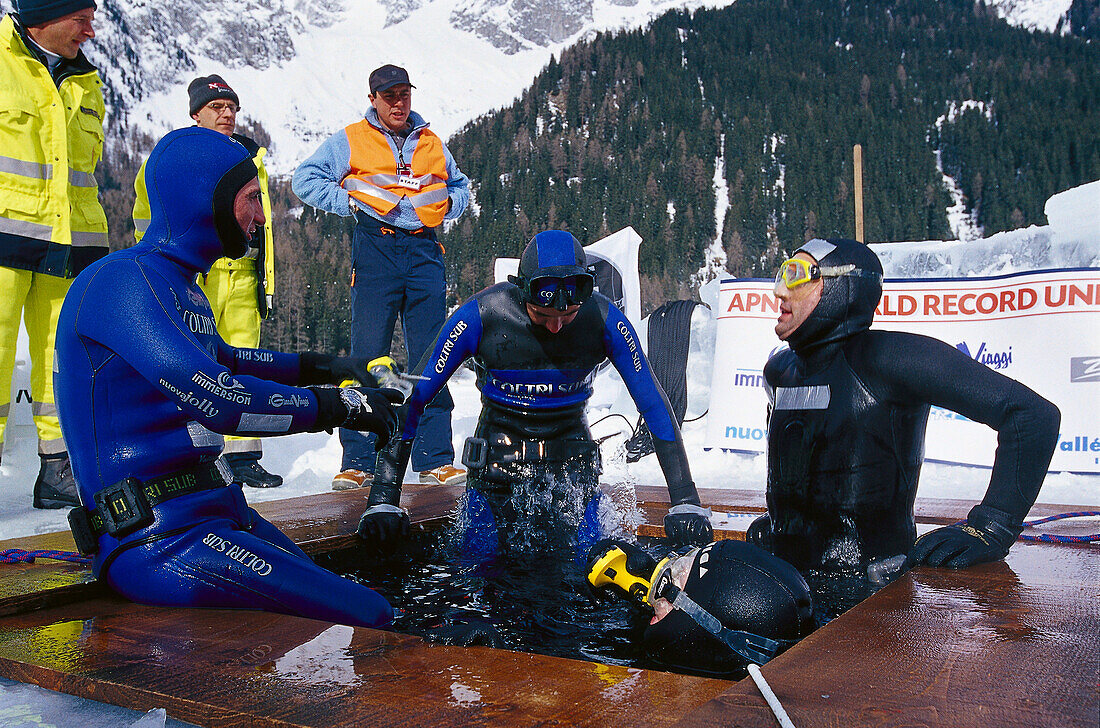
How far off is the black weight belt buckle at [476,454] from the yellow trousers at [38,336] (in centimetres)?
199

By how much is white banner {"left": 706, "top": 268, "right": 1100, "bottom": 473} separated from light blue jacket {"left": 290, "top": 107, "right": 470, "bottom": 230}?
330 cm

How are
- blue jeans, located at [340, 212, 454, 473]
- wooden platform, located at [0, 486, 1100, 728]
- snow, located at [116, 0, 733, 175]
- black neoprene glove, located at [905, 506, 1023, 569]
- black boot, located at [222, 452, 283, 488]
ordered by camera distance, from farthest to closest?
snow, located at [116, 0, 733, 175], blue jeans, located at [340, 212, 454, 473], black boot, located at [222, 452, 283, 488], black neoprene glove, located at [905, 506, 1023, 569], wooden platform, located at [0, 486, 1100, 728]

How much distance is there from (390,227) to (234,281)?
1034 mm

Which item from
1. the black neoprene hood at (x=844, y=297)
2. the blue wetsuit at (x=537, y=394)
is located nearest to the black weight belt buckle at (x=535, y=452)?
the blue wetsuit at (x=537, y=394)

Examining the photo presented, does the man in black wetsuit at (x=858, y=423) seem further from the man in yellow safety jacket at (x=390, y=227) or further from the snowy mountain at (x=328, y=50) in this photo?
the snowy mountain at (x=328, y=50)

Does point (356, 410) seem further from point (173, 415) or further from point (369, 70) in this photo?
point (369, 70)

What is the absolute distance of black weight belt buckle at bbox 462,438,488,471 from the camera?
4.14 m

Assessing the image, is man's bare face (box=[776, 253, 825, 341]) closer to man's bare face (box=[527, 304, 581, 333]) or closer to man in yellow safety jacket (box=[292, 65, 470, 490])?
man's bare face (box=[527, 304, 581, 333])

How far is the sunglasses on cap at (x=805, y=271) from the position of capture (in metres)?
2.90

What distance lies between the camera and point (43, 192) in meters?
4.18

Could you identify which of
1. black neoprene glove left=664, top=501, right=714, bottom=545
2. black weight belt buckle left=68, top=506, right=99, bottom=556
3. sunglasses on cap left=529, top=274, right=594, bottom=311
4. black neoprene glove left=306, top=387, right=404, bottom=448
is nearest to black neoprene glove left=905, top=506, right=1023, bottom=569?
black neoprene glove left=664, top=501, right=714, bottom=545

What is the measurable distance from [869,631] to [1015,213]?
6490 cm

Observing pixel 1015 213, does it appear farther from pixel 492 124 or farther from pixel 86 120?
pixel 86 120

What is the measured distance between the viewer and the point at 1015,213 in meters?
57.8
